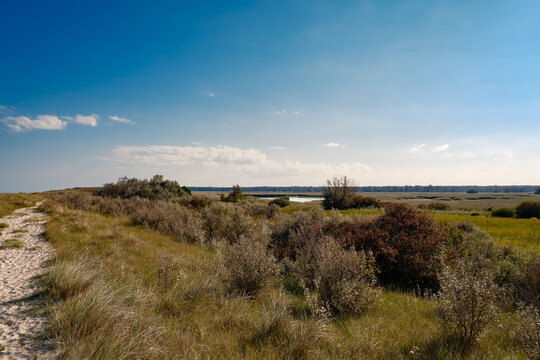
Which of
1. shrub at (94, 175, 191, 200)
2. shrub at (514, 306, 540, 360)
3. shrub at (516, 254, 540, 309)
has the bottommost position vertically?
shrub at (516, 254, 540, 309)

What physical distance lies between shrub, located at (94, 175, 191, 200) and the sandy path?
19.2m

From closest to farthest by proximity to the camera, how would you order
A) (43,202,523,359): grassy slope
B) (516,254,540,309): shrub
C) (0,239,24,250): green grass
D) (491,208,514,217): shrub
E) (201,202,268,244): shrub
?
1. (43,202,523,359): grassy slope
2. (516,254,540,309): shrub
3. (0,239,24,250): green grass
4. (201,202,268,244): shrub
5. (491,208,514,217): shrub

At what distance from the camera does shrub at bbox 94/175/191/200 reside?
29.8m

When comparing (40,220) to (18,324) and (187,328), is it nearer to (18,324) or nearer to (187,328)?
(18,324)

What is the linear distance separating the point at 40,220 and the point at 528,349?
23231 millimetres

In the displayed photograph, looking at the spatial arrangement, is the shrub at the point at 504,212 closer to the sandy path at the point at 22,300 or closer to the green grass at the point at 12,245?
the sandy path at the point at 22,300

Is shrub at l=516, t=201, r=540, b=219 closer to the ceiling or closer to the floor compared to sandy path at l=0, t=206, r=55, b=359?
closer to the ceiling

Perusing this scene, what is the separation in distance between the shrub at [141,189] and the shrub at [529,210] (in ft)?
119

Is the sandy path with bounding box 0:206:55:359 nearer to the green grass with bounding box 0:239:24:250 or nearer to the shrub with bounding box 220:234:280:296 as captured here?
the green grass with bounding box 0:239:24:250

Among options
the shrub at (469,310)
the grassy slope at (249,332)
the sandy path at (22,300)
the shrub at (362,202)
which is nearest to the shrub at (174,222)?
the sandy path at (22,300)

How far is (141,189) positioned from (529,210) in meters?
40.2

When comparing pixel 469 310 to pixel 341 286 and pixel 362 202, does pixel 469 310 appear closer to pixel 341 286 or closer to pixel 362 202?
pixel 341 286

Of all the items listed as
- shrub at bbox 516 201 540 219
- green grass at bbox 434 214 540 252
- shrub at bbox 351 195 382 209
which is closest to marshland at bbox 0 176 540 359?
green grass at bbox 434 214 540 252

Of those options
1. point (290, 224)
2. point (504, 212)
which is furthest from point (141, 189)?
point (504, 212)
